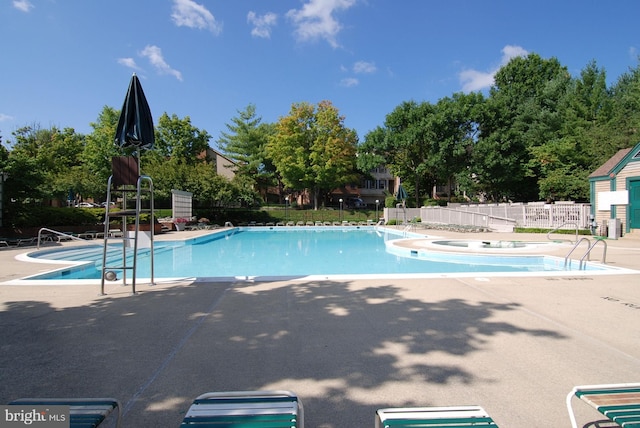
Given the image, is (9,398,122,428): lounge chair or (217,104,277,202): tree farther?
(217,104,277,202): tree

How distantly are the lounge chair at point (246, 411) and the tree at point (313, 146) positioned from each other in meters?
33.9

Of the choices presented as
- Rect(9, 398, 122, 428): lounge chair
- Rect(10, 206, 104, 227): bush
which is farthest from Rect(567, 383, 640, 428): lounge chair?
Rect(10, 206, 104, 227): bush

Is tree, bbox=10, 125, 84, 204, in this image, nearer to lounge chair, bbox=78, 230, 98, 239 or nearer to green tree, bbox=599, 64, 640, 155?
lounge chair, bbox=78, 230, 98, 239

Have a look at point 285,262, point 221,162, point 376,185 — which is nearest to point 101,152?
point 221,162

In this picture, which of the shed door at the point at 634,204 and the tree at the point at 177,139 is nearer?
the shed door at the point at 634,204

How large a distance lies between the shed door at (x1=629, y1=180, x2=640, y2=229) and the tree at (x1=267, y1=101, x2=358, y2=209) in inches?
935

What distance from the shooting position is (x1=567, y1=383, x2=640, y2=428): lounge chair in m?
1.73

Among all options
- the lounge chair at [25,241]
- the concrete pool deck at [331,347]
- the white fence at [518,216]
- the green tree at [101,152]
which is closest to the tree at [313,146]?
the white fence at [518,216]

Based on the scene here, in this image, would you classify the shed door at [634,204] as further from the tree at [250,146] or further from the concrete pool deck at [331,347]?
the tree at [250,146]

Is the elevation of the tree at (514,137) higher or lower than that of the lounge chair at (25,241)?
higher

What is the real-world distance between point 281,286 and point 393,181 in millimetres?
48124

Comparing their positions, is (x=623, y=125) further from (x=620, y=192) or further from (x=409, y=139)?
(x=409, y=139)

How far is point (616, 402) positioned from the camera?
6.15 feet

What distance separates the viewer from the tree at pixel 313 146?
36094 mm
